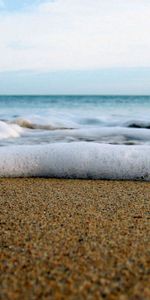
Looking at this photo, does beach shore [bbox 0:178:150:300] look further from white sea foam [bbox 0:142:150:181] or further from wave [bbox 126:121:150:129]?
wave [bbox 126:121:150:129]

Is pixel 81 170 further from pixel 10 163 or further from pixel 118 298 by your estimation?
pixel 118 298

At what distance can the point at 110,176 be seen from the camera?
2.50 m

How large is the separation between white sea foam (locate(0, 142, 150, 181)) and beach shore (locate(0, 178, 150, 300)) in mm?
356

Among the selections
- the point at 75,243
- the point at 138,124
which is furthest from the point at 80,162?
the point at 138,124

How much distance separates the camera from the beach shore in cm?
96

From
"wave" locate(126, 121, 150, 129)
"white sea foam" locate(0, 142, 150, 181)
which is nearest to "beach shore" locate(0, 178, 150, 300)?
"white sea foam" locate(0, 142, 150, 181)

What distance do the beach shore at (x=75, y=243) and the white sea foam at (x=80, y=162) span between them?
36 centimetres

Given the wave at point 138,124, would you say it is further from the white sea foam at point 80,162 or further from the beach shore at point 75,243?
the beach shore at point 75,243

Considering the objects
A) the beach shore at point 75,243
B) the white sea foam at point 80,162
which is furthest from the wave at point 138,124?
the beach shore at point 75,243

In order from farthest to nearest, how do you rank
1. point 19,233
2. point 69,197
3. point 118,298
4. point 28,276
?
point 69,197 → point 19,233 → point 28,276 → point 118,298

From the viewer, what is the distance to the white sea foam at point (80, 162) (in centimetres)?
252

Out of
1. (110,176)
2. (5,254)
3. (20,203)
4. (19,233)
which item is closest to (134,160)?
(110,176)

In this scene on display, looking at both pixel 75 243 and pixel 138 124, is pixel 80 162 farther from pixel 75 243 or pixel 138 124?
pixel 138 124

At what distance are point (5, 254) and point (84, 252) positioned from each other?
235mm
